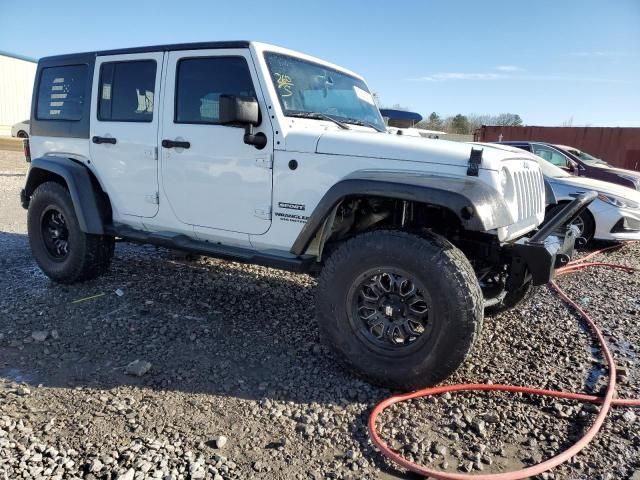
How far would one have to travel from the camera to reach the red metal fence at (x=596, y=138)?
66.0ft

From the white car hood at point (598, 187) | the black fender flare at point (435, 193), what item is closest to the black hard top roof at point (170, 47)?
the black fender flare at point (435, 193)

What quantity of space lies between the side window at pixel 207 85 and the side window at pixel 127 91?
0.34m

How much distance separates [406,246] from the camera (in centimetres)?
281

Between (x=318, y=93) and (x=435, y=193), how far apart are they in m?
1.52

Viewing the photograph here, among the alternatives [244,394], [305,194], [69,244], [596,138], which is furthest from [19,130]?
[596,138]

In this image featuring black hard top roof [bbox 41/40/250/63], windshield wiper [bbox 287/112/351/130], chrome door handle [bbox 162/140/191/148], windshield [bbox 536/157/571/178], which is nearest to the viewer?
windshield wiper [bbox 287/112/351/130]

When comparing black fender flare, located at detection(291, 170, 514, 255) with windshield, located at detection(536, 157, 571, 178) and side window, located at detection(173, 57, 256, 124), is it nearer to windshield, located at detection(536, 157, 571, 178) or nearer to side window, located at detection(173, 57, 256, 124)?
side window, located at detection(173, 57, 256, 124)

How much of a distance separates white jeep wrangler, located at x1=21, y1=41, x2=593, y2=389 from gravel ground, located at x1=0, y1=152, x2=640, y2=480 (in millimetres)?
353

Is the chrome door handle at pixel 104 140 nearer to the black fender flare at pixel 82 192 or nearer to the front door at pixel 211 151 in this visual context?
the black fender flare at pixel 82 192

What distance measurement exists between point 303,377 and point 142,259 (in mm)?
3253

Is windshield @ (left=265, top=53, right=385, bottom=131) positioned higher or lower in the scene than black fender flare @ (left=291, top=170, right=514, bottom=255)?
higher

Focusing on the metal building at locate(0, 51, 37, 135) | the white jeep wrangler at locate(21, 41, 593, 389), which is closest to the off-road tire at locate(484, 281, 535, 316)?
the white jeep wrangler at locate(21, 41, 593, 389)

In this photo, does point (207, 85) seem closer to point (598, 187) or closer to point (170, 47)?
point (170, 47)

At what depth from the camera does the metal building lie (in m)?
28.0
